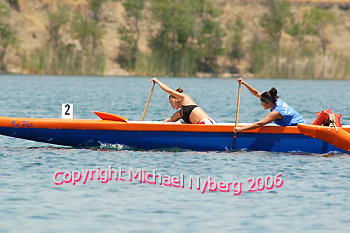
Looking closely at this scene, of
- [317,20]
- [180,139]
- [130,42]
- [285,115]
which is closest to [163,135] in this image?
[180,139]

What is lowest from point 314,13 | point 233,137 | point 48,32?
point 233,137

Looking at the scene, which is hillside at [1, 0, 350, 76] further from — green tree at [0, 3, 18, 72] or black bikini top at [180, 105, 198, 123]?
black bikini top at [180, 105, 198, 123]

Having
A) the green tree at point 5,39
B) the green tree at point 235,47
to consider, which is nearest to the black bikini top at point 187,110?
the green tree at point 5,39

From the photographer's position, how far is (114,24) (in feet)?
286

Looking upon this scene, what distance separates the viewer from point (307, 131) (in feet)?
39.4

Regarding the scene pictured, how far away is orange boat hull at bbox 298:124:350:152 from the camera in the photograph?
11953mm

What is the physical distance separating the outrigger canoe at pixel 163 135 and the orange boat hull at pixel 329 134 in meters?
0.13

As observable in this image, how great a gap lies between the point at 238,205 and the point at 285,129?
4.18 m

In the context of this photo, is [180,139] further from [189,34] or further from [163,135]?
[189,34]

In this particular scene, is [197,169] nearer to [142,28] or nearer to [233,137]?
[233,137]

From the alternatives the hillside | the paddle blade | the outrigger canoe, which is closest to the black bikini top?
the outrigger canoe

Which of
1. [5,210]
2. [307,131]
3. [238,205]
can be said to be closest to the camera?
[5,210]

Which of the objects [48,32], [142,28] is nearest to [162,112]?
[48,32]

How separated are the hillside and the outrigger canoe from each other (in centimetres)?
5288
